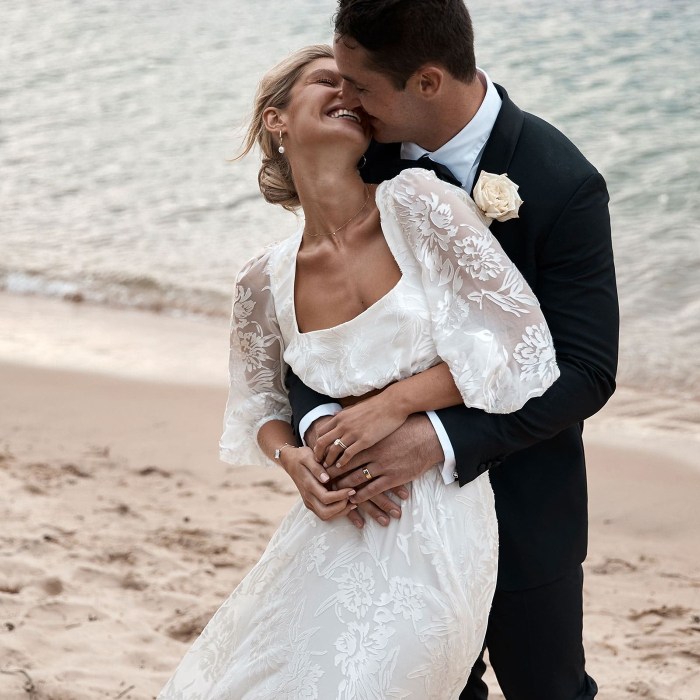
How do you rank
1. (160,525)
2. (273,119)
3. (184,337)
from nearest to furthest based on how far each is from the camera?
(273,119), (160,525), (184,337)

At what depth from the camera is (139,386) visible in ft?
21.6

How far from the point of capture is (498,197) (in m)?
2.33

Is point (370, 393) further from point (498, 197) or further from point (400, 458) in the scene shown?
point (498, 197)

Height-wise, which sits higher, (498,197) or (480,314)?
(498,197)

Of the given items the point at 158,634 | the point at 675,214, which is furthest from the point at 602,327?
the point at 675,214

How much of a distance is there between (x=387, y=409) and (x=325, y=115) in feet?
2.38

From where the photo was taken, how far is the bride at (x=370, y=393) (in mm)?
2316

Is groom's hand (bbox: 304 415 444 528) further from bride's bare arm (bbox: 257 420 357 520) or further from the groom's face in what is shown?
the groom's face

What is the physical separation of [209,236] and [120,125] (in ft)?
13.3

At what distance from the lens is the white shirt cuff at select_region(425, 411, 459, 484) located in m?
2.36

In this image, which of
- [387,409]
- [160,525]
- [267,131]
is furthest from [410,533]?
[160,525]

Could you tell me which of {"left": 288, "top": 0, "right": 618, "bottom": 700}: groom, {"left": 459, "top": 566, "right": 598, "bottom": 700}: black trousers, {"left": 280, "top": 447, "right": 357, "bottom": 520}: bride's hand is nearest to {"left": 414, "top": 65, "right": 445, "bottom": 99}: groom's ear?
{"left": 288, "top": 0, "right": 618, "bottom": 700}: groom

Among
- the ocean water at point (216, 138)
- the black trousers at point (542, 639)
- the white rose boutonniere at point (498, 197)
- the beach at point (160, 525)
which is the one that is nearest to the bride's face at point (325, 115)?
the white rose boutonniere at point (498, 197)

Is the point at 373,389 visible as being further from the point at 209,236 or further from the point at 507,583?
the point at 209,236
